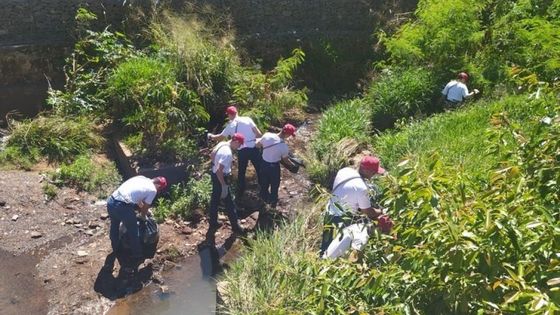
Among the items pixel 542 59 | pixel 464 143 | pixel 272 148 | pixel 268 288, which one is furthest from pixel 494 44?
pixel 268 288

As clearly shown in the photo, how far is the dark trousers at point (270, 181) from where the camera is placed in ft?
33.6

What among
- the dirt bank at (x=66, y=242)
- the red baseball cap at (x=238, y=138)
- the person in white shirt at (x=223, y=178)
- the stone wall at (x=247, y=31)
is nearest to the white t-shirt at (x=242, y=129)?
the person in white shirt at (x=223, y=178)

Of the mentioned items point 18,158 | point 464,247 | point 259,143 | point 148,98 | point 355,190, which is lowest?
point 18,158

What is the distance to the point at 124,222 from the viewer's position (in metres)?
8.88

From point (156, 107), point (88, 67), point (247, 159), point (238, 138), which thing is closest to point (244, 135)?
point (247, 159)

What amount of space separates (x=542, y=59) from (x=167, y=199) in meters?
7.04

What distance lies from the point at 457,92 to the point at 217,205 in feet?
16.4

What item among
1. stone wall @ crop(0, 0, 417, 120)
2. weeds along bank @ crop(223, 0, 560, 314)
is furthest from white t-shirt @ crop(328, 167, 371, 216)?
stone wall @ crop(0, 0, 417, 120)

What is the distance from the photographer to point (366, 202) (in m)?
7.35

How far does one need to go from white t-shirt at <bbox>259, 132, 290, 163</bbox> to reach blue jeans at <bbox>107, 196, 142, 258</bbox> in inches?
88.6

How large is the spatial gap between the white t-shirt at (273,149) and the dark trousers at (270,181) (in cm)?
9

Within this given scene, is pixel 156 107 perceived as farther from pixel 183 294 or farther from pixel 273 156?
pixel 183 294

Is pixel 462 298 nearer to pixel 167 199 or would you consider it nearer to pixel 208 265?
pixel 208 265

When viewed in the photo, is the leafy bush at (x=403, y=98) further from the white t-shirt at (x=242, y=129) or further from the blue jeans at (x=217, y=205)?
the blue jeans at (x=217, y=205)
